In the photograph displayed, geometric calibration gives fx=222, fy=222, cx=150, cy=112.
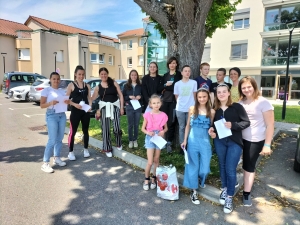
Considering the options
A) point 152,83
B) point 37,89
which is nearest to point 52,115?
point 152,83

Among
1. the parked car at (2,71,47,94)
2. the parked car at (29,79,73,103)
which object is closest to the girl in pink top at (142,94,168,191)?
the parked car at (29,79,73,103)

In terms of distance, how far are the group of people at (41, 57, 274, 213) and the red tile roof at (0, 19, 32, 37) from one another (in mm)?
30360

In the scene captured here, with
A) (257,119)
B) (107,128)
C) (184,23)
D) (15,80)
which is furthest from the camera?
(15,80)

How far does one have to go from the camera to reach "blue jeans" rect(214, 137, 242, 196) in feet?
10.3

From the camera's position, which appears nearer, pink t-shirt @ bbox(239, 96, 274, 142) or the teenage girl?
pink t-shirt @ bbox(239, 96, 274, 142)

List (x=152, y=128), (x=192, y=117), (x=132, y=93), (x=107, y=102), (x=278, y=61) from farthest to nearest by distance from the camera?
(x=278, y=61)
(x=132, y=93)
(x=107, y=102)
(x=152, y=128)
(x=192, y=117)

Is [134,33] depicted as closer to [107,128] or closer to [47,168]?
[107,128]

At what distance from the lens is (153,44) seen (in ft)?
73.4

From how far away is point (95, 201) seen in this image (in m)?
3.34

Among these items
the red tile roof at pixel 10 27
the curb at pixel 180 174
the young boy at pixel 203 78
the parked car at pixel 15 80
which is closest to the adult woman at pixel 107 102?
the curb at pixel 180 174

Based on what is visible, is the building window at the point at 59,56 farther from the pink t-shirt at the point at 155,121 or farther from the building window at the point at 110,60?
the pink t-shirt at the point at 155,121

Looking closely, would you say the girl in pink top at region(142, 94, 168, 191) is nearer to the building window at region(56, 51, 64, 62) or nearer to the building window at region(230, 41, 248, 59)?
the building window at region(230, 41, 248, 59)

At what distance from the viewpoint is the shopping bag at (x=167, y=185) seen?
3.39 metres

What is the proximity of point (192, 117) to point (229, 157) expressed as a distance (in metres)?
0.78
